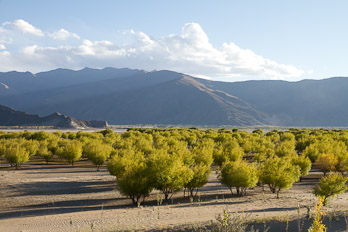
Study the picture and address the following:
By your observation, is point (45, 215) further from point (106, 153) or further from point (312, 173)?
point (312, 173)

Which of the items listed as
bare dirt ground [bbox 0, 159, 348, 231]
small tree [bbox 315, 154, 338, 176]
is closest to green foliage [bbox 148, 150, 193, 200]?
bare dirt ground [bbox 0, 159, 348, 231]

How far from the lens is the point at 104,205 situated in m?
21.8

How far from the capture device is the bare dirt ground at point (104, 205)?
1553cm

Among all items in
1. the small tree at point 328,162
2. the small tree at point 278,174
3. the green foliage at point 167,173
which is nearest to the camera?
the green foliage at point 167,173

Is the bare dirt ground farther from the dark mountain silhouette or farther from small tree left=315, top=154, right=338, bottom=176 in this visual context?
the dark mountain silhouette

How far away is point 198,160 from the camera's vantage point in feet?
104

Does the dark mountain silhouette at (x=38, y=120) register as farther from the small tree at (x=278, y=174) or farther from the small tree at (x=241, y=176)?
the small tree at (x=278, y=174)

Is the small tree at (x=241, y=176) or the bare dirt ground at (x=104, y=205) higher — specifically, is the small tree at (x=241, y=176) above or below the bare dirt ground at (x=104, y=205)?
above

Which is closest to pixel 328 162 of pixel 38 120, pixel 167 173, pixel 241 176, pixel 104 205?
pixel 241 176

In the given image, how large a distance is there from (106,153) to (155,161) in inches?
650

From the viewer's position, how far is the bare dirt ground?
611 inches

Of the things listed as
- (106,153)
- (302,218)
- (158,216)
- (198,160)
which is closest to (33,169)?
(106,153)

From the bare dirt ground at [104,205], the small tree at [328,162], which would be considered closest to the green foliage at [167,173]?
the bare dirt ground at [104,205]

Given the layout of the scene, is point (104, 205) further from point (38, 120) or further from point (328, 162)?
point (38, 120)
